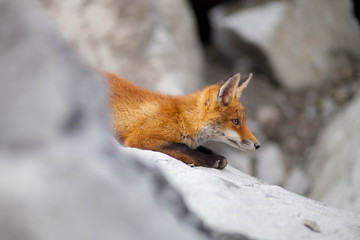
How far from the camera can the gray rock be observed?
1.52 m

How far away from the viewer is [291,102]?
8.77m

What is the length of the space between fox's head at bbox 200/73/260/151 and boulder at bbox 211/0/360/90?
5045 millimetres

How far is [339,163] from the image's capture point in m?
6.41

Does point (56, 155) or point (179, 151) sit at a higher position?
point (179, 151)

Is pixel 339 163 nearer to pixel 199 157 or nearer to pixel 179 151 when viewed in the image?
pixel 199 157

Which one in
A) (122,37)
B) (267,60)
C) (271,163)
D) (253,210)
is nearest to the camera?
(253,210)

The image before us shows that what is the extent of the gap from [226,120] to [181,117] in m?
0.47

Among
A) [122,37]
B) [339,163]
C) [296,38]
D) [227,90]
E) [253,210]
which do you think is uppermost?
[296,38]

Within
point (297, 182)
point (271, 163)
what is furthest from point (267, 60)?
point (297, 182)

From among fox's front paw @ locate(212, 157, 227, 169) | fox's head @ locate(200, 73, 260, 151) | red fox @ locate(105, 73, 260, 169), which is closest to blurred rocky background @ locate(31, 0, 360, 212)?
fox's head @ locate(200, 73, 260, 151)

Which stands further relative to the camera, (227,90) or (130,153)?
(227,90)

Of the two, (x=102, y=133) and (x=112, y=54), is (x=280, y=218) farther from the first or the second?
(x=112, y=54)

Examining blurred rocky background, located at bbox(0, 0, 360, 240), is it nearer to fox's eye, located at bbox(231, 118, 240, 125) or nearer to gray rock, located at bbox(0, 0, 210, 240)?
gray rock, located at bbox(0, 0, 210, 240)

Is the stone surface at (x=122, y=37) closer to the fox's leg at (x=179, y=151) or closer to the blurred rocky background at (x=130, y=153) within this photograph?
the blurred rocky background at (x=130, y=153)
